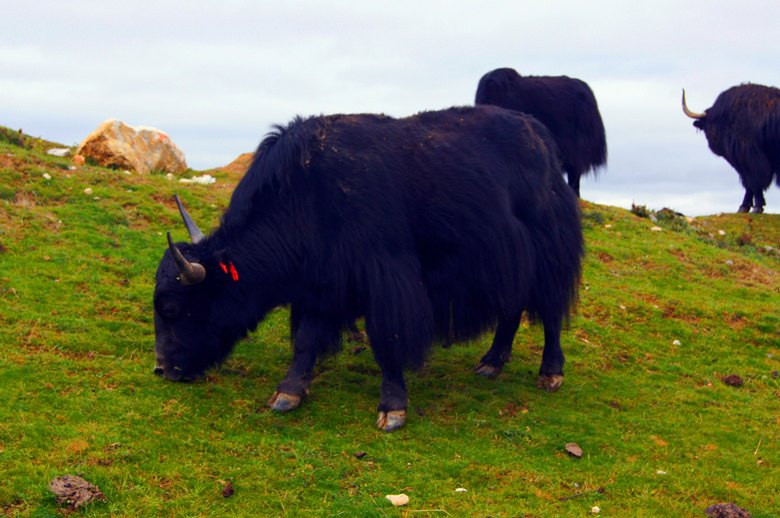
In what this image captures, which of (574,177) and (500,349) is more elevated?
(574,177)

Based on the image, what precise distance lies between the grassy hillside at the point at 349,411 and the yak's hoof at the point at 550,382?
8 cm

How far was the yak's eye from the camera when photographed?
410 centimetres

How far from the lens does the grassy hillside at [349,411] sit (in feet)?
11.0

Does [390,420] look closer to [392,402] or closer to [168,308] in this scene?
[392,402]

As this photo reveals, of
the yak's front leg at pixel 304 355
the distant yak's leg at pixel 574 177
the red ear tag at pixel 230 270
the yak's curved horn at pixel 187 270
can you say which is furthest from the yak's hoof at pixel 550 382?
the distant yak's leg at pixel 574 177

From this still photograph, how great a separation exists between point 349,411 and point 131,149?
7.12 meters

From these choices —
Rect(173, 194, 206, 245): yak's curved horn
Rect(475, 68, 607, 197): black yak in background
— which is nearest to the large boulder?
Rect(475, 68, 607, 197): black yak in background

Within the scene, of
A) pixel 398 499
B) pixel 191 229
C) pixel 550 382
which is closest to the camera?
pixel 398 499

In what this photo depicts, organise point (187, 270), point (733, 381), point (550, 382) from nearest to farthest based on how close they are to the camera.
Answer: point (187, 270)
point (550, 382)
point (733, 381)

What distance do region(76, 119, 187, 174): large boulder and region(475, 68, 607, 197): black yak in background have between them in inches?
167

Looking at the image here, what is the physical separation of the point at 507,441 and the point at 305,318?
1.25m

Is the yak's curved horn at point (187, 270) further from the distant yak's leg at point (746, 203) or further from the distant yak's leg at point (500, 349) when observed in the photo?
the distant yak's leg at point (746, 203)

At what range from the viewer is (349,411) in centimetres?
427

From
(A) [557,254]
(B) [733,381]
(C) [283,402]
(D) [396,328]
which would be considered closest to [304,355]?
(C) [283,402]
